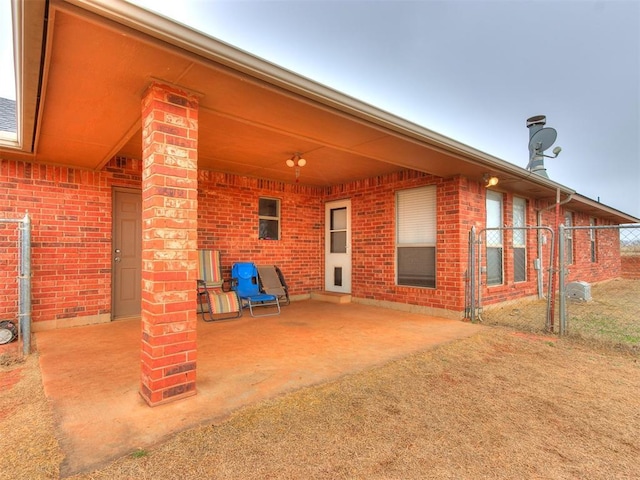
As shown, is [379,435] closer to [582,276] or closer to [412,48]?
[582,276]

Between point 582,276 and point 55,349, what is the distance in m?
12.8

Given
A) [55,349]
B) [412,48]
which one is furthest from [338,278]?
[412,48]

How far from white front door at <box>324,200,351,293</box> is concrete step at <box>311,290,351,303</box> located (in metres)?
0.26

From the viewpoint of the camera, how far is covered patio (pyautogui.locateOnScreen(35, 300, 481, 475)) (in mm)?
2127

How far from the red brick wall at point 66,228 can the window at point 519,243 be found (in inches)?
291

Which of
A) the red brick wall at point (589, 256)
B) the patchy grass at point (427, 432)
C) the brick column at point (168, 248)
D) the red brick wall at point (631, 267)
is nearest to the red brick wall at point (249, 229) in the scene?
the red brick wall at point (589, 256)

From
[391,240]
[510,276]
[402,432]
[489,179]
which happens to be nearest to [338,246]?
[391,240]

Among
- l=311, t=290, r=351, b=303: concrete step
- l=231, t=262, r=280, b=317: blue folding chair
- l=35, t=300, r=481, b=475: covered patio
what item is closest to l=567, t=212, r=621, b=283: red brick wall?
l=311, t=290, r=351, b=303: concrete step

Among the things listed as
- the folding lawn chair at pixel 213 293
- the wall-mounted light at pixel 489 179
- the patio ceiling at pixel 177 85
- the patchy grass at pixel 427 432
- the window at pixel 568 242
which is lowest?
the patchy grass at pixel 427 432

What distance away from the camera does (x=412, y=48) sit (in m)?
12.7

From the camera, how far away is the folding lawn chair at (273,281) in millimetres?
6403

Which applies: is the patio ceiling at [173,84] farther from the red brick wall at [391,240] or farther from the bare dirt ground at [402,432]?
the bare dirt ground at [402,432]

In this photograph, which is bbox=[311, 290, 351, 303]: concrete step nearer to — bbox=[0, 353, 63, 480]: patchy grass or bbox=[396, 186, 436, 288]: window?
bbox=[396, 186, 436, 288]: window

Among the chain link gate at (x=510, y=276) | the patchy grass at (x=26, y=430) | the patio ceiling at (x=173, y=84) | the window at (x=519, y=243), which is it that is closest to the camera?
the patchy grass at (x=26, y=430)
